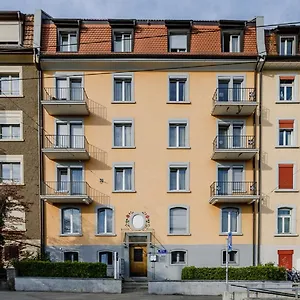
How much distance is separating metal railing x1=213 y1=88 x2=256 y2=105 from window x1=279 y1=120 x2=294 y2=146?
2222 mm

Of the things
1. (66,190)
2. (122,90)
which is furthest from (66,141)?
(122,90)

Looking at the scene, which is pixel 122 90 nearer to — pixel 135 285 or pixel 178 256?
pixel 178 256

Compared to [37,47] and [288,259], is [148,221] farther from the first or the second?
[37,47]

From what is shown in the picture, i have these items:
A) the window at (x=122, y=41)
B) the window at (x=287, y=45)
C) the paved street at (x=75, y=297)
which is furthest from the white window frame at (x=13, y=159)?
the window at (x=287, y=45)

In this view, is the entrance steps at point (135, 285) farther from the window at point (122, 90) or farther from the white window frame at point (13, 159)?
the window at point (122, 90)

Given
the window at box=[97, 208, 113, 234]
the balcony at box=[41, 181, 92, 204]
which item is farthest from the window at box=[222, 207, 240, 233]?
the balcony at box=[41, 181, 92, 204]

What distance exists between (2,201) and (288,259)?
1558cm

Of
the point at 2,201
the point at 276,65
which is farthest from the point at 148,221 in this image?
the point at 276,65

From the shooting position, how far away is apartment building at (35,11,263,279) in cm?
1930

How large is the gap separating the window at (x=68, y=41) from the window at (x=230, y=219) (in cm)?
1265

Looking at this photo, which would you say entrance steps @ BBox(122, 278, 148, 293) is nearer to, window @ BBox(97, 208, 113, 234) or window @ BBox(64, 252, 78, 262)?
window @ BBox(97, 208, 113, 234)

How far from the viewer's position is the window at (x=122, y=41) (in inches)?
783

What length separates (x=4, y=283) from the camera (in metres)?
16.7

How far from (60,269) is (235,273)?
8.52 meters
